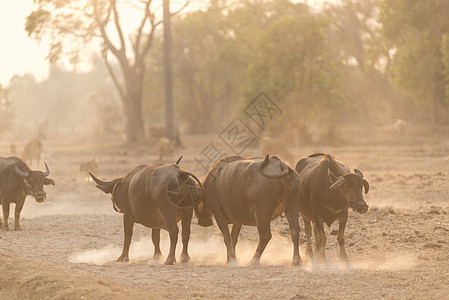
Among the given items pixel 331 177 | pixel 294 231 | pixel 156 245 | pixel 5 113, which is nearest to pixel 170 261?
pixel 156 245

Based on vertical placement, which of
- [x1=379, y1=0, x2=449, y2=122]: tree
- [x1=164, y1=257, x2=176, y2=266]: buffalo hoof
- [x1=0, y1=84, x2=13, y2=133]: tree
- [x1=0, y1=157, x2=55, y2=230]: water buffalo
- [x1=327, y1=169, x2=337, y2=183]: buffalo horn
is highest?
[x1=379, y1=0, x2=449, y2=122]: tree

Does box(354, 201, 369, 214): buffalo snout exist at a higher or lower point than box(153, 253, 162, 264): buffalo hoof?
higher

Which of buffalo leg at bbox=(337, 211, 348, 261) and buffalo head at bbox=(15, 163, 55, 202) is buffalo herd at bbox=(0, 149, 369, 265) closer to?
buffalo leg at bbox=(337, 211, 348, 261)

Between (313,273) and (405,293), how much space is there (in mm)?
1358

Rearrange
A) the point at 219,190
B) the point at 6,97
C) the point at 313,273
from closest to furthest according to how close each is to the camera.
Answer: the point at 313,273 → the point at 219,190 → the point at 6,97

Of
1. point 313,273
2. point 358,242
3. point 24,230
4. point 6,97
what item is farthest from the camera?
point 6,97

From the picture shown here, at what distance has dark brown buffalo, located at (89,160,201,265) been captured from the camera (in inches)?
389

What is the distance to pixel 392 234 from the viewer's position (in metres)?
11.6

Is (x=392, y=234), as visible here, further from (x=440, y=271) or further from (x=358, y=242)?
(x=440, y=271)

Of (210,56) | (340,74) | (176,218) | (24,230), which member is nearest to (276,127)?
(340,74)

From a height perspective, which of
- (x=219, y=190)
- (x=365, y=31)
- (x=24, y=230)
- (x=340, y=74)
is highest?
(x=365, y=31)

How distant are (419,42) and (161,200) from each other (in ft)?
86.9

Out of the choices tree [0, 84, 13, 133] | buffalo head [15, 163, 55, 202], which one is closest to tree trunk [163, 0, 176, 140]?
tree [0, 84, 13, 133]

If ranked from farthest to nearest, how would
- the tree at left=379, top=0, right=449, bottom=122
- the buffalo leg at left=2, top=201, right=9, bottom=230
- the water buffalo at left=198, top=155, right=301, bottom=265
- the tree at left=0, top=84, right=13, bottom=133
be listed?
the tree at left=0, top=84, right=13, bottom=133, the tree at left=379, top=0, right=449, bottom=122, the buffalo leg at left=2, top=201, right=9, bottom=230, the water buffalo at left=198, top=155, right=301, bottom=265
